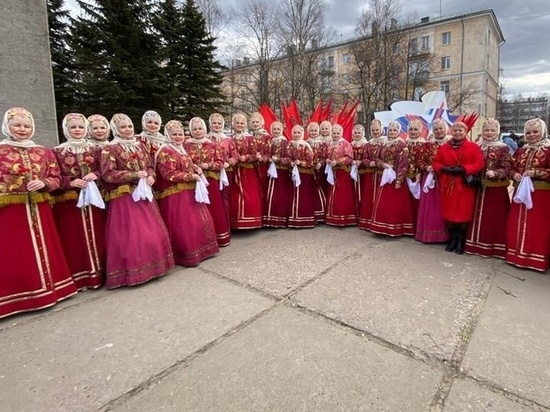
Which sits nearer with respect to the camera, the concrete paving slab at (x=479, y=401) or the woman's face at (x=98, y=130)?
the concrete paving slab at (x=479, y=401)

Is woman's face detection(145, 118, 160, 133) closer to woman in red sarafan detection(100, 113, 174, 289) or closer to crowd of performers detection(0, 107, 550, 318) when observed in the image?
crowd of performers detection(0, 107, 550, 318)

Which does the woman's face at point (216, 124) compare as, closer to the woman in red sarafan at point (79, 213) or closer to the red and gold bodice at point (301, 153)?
the red and gold bodice at point (301, 153)

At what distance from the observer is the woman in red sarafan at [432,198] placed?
189 inches

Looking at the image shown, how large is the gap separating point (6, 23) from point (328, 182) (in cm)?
550

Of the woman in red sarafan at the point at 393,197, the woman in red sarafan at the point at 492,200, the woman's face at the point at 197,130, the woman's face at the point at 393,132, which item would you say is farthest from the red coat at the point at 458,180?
the woman's face at the point at 197,130

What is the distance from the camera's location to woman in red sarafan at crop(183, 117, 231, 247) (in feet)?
15.0

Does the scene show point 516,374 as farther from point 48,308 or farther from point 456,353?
point 48,308

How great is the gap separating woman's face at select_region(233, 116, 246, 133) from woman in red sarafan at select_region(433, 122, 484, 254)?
9.44 feet

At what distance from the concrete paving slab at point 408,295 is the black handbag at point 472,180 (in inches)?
36.8

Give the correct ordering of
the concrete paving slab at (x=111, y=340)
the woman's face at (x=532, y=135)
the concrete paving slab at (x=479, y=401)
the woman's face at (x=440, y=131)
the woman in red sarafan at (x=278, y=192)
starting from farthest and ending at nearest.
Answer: the woman in red sarafan at (x=278, y=192)
the woman's face at (x=440, y=131)
the woman's face at (x=532, y=135)
the concrete paving slab at (x=111, y=340)
the concrete paving slab at (x=479, y=401)

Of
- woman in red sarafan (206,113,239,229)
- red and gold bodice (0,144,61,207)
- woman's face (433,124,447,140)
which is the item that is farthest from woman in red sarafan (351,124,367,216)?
red and gold bodice (0,144,61,207)

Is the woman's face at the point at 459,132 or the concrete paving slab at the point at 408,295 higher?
the woman's face at the point at 459,132

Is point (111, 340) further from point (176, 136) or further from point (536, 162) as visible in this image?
point (536, 162)

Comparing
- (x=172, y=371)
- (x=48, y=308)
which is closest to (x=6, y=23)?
(x=48, y=308)
